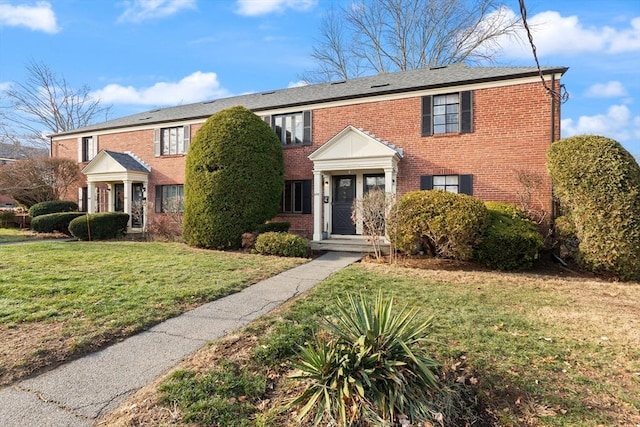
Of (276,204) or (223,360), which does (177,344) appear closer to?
(223,360)

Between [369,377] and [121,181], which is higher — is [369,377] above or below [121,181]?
below

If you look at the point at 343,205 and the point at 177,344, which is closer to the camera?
the point at 177,344

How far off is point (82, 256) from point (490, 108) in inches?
480

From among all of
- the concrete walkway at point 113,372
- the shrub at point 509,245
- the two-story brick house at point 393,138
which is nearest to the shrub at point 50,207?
the two-story brick house at point 393,138

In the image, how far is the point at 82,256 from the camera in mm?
8945

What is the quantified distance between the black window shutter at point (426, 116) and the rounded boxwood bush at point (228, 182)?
5.11m

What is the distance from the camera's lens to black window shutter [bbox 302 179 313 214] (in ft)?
42.0

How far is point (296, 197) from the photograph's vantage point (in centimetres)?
1313

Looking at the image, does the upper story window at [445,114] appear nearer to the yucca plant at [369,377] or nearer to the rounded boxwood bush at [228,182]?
the rounded boxwood bush at [228,182]

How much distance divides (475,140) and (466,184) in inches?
53.6

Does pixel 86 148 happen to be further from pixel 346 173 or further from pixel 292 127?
pixel 346 173

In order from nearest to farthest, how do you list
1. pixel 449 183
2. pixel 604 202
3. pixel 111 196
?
1. pixel 604 202
2. pixel 449 183
3. pixel 111 196

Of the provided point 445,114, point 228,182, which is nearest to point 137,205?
point 228,182

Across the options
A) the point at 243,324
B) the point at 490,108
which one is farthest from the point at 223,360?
the point at 490,108
